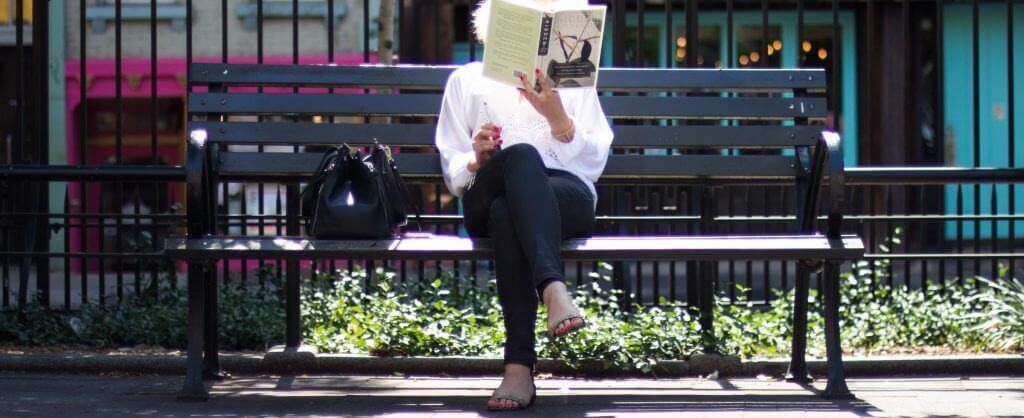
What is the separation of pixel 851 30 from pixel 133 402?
11856mm

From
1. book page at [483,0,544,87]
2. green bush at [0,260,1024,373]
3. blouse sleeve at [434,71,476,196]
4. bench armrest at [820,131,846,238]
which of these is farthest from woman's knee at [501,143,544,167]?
green bush at [0,260,1024,373]

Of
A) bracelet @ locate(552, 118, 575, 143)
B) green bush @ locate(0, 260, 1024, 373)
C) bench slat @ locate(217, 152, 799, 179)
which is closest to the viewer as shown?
bracelet @ locate(552, 118, 575, 143)

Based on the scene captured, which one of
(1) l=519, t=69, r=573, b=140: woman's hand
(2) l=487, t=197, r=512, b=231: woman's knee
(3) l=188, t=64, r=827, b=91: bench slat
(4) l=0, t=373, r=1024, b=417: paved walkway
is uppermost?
(3) l=188, t=64, r=827, b=91: bench slat

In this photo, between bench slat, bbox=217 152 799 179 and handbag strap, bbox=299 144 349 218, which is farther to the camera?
bench slat, bbox=217 152 799 179

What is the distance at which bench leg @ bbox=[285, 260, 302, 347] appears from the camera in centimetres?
530

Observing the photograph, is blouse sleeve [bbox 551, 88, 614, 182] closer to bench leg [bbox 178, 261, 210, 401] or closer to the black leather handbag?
the black leather handbag

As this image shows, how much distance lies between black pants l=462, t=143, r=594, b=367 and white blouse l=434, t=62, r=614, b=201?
0.25 meters

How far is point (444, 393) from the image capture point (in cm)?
486

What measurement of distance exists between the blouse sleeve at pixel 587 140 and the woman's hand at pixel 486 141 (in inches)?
10.5

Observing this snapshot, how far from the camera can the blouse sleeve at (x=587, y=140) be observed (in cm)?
477

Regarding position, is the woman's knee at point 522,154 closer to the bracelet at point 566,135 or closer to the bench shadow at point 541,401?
the bracelet at point 566,135

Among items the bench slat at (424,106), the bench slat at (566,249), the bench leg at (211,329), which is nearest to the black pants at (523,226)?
the bench slat at (566,249)

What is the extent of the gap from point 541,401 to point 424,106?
131 cm

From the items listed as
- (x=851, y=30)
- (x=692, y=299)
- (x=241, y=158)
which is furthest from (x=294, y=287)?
(x=851, y=30)
